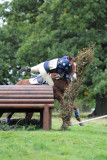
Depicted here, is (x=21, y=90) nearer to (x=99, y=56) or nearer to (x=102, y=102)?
(x=99, y=56)

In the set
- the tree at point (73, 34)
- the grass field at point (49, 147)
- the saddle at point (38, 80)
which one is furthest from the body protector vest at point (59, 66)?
the tree at point (73, 34)

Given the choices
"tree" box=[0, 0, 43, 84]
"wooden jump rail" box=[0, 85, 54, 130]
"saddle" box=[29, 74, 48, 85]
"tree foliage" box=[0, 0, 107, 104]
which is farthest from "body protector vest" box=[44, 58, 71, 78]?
"tree" box=[0, 0, 43, 84]

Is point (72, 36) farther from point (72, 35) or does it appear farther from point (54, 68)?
point (54, 68)

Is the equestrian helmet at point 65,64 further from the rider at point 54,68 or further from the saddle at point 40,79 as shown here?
the saddle at point 40,79

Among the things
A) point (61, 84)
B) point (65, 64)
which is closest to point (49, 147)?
point (65, 64)

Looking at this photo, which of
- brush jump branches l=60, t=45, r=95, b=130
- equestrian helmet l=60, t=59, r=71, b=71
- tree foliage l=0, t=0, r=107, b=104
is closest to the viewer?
brush jump branches l=60, t=45, r=95, b=130

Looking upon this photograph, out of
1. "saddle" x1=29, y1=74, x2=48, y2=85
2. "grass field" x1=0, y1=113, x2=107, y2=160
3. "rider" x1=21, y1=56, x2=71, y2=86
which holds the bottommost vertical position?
"grass field" x1=0, y1=113, x2=107, y2=160

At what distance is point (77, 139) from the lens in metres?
6.80

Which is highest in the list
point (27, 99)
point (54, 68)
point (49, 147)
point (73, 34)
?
point (73, 34)

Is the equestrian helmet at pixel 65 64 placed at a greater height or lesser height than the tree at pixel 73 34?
lesser

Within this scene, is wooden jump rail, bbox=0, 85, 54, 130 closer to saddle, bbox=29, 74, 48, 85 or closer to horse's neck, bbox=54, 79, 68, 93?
horse's neck, bbox=54, 79, 68, 93

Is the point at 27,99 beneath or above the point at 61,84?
beneath

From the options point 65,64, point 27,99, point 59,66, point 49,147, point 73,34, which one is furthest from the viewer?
point 73,34

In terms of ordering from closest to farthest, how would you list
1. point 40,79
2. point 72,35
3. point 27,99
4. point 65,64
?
point 27,99, point 65,64, point 40,79, point 72,35
